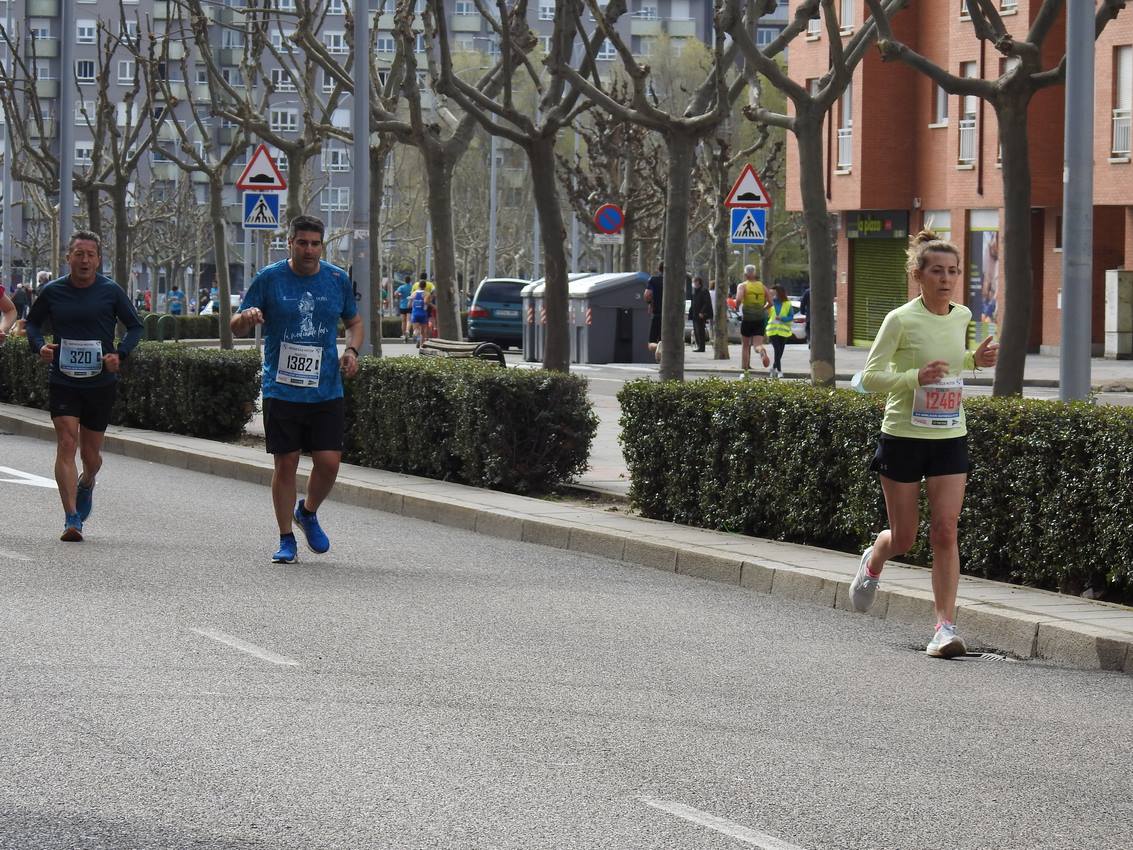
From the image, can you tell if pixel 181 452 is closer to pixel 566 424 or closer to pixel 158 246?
pixel 566 424

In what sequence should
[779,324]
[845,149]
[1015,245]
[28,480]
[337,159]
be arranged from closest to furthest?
[28,480] → [1015,245] → [779,324] → [845,149] → [337,159]

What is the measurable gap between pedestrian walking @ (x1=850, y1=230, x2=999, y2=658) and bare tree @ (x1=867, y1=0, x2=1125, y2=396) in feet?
27.3

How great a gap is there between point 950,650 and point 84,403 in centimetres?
603

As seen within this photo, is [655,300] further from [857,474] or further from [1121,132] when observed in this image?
[857,474]

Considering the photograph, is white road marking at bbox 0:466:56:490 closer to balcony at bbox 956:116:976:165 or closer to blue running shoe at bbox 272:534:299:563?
blue running shoe at bbox 272:534:299:563

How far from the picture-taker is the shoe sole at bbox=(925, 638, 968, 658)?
863cm

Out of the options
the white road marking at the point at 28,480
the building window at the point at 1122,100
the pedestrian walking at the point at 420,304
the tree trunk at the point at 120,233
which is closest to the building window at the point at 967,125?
the building window at the point at 1122,100

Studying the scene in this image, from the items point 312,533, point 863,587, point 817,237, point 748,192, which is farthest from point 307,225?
point 748,192

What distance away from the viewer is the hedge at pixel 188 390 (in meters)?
19.7

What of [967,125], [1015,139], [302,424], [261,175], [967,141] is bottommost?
[302,424]

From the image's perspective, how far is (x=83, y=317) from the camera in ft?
41.4

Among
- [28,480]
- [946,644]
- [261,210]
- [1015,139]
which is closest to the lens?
[946,644]

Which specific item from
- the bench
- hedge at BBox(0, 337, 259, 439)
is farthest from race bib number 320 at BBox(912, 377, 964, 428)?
the bench

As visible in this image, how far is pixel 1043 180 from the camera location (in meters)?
45.6
